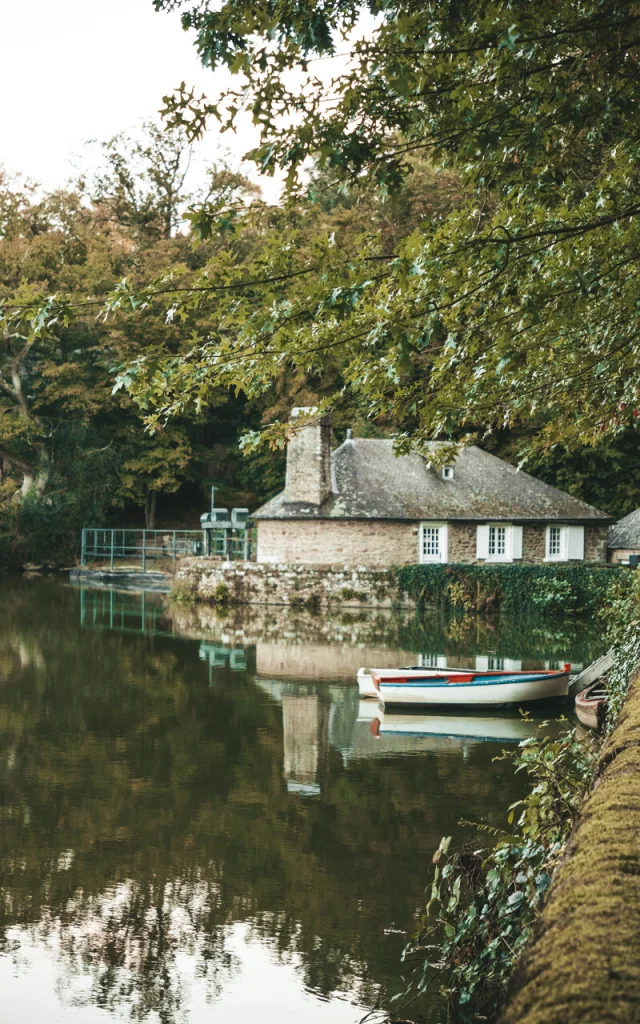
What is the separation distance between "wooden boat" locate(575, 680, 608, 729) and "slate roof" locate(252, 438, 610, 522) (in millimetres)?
19278

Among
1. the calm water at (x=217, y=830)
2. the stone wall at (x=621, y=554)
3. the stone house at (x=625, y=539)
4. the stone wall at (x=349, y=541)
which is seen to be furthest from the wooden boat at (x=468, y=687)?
the stone wall at (x=621, y=554)

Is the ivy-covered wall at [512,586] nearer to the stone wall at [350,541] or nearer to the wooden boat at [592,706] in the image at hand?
the stone wall at [350,541]

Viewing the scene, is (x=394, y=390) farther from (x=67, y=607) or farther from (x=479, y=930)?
(x=67, y=607)

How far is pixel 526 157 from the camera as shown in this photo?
20.8 feet

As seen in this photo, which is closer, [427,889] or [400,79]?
[400,79]

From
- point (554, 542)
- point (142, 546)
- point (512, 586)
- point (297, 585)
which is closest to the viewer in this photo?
point (512, 586)

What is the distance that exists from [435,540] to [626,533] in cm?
704

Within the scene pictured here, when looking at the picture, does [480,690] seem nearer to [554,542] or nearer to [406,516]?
[406,516]

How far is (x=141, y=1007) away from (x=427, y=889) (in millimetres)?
2420

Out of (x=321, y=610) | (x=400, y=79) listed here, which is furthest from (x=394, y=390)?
(x=321, y=610)

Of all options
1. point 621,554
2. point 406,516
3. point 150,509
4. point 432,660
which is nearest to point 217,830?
point 432,660

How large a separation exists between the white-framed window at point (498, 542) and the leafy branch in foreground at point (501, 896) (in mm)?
27556

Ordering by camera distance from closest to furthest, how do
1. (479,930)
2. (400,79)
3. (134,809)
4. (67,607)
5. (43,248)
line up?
(400,79) < (479,930) < (134,809) < (67,607) < (43,248)

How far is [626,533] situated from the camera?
3409 cm
